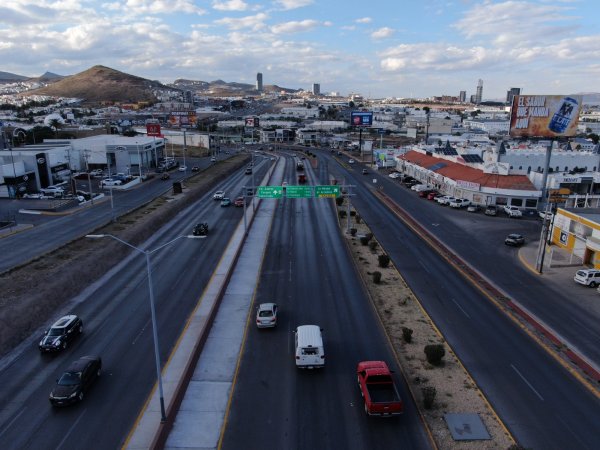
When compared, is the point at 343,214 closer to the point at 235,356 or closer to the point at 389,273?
the point at 389,273

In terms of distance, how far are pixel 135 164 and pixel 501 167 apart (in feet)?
275

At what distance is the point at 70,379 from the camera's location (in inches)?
911

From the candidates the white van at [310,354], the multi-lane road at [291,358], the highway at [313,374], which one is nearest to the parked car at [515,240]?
the multi-lane road at [291,358]

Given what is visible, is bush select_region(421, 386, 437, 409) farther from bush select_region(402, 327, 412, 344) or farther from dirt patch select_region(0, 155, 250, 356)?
dirt patch select_region(0, 155, 250, 356)

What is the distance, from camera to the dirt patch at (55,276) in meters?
31.3

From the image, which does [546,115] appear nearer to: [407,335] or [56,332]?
[407,335]

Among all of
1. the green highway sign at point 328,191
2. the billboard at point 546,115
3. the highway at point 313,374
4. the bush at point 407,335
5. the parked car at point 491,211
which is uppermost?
the billboard at point 546,115

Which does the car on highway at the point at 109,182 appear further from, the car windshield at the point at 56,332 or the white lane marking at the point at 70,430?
the white lane marking at the point at 70,430

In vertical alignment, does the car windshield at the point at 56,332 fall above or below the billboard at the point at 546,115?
below

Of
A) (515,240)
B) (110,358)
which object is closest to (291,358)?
(110,358)

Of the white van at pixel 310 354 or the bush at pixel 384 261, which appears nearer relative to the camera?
the white van at pixel 310 354

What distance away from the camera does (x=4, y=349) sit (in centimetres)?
2842

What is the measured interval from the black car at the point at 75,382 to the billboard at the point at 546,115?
63.5 metres

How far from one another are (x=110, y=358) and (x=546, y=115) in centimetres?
6545
